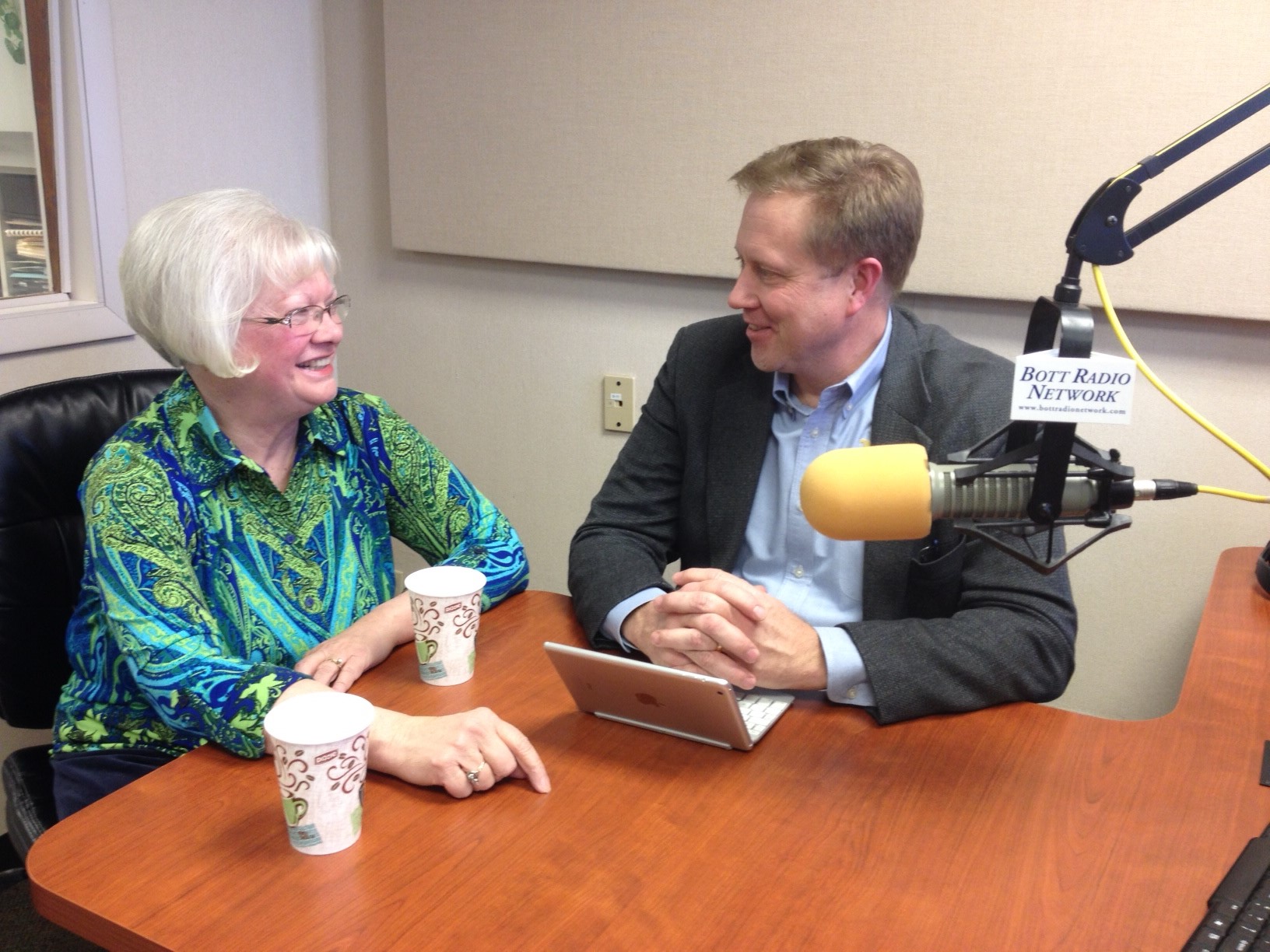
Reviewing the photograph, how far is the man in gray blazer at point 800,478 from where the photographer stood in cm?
123

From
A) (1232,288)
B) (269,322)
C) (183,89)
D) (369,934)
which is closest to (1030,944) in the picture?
(369,934)

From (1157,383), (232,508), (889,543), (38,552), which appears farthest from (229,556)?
(1157,383)

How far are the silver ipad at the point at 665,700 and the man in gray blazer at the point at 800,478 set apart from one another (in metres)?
0.10

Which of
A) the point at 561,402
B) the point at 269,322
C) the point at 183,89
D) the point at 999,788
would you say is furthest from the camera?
the point at 561,402

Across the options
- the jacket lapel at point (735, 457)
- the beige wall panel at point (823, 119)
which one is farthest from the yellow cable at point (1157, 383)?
the beige wall panel at point (823, 119)

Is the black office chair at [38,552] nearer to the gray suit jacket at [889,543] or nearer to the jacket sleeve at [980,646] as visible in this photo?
the gray suit jacket at [889,543]

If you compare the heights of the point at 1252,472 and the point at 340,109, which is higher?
the point at 340,109

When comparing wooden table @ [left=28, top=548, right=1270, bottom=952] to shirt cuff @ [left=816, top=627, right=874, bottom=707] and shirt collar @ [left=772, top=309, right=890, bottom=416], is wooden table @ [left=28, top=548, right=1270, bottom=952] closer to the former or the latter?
shirt cuff @ [left=816, top=627, right=874, bottom=707]

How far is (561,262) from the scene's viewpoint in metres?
2.49

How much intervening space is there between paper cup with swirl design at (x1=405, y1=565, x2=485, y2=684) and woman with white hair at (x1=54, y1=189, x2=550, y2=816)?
0.35 feet

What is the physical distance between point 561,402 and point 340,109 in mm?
939

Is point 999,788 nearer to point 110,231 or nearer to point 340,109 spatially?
point 110,231

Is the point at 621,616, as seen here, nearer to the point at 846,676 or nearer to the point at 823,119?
the point at 846,676

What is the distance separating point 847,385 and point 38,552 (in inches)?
44.8
